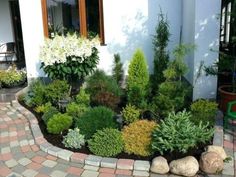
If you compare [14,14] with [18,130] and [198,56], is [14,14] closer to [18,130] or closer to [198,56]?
[18,130]

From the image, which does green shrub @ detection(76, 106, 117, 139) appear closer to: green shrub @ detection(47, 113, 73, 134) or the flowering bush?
green shrub @ detection(47, 113, 73, 134)

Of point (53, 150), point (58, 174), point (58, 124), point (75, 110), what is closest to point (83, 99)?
point (75, 110)

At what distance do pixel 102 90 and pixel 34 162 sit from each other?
2.11 m

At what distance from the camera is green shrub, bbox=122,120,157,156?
387cm

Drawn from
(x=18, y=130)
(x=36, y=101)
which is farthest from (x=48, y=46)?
(x=18, y=130)

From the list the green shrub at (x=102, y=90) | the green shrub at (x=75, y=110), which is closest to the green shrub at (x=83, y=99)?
the green shrub at (x=102, y=90)

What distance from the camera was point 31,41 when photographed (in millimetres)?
6910

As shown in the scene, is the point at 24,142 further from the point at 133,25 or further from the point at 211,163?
the point at 133,25

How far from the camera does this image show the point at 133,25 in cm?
669

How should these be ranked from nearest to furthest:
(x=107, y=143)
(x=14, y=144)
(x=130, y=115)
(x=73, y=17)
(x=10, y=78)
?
(x=107, y=143) < (x=14, y=144) < (x=130, y=115) < (x=10, y=78) < (x=73, y=17)

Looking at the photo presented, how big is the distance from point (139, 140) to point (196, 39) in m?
2.47

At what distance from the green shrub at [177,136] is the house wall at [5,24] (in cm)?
785

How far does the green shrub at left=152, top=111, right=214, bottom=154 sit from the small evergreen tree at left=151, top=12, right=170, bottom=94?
2424mm

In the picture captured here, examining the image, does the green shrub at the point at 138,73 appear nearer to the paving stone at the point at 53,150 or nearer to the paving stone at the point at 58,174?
the paving stone at the point at 53,150
